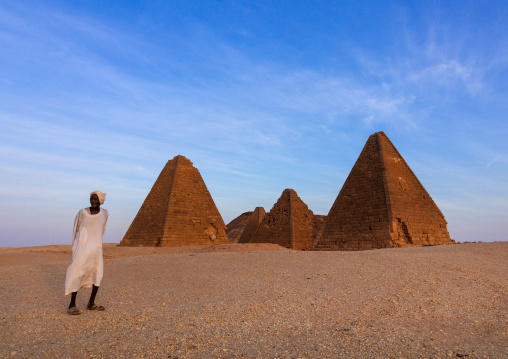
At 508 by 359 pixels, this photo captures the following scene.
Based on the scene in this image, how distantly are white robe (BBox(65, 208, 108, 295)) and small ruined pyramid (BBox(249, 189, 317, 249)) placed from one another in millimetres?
20507

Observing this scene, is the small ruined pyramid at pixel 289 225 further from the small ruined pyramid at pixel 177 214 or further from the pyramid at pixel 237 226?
the pyramid at pixel 237 226

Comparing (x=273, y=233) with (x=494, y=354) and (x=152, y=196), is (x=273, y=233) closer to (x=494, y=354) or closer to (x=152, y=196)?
(x=152, y=196)

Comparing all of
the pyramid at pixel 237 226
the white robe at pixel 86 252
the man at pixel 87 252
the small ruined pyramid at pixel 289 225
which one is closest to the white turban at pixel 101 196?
the man at pixel 87 252

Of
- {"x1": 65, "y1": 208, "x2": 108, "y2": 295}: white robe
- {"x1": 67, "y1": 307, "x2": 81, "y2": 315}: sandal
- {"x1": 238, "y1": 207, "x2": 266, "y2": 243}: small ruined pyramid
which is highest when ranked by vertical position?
{"x1": 238, "y1": 207, "x2": 266, "y2": 243}: small ruined pyramid

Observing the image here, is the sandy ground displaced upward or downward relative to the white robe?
downward

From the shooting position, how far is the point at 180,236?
2000 centimetres

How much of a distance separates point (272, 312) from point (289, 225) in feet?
69.5

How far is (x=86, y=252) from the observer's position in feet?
15.9

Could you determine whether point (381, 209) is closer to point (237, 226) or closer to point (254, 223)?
point (254, 223)

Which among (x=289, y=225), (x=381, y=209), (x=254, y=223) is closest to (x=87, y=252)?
(x=381, y=209)

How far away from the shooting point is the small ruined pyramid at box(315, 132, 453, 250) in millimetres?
15102

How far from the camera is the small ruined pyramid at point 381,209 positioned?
595 inches

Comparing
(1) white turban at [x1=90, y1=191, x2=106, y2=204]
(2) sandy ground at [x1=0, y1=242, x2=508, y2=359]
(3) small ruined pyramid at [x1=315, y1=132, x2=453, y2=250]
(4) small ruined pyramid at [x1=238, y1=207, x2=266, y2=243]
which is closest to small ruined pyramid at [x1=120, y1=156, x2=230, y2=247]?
(3) small ruined pyramid at [x1=315, y1=132, x2=453, y2=250]

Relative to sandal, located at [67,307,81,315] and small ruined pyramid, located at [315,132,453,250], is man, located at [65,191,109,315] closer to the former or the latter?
sandal, located at [67,307,81,315]
